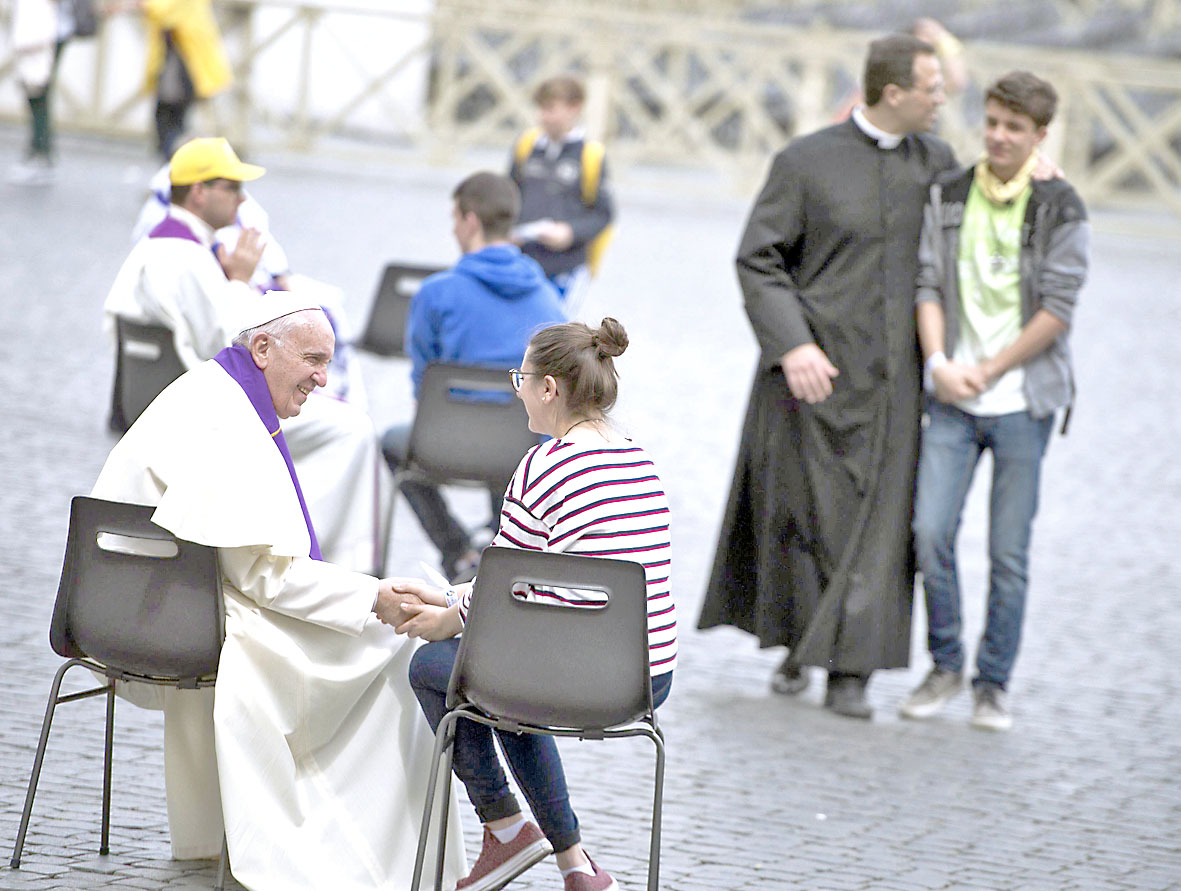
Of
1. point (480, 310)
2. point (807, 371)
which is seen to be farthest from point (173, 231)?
point (807, 371)

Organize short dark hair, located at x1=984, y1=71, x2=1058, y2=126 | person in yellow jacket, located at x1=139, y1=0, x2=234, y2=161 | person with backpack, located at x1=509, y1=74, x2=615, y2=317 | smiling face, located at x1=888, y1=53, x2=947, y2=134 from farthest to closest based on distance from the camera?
1. person in yellow jacket, located at x1=139, y1=0, x2=234, y2=161
2. person with backpack, located at x1=509, y1=74, x2=615, y2=317
3. smiling face, located at x1=888, y1=53, x2=947, y2=134
4. short dark hair, located at x1=984, y1=71, x2=1058, y2=126

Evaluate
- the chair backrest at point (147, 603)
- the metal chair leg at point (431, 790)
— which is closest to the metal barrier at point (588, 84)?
the chair backrest at point (147, 603)

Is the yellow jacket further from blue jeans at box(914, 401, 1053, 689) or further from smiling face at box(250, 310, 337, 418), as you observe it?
smiling face at box(250, 310, 337, 418)

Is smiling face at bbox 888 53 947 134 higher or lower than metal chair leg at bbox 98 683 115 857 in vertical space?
higher

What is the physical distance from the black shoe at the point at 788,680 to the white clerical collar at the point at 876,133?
167cm

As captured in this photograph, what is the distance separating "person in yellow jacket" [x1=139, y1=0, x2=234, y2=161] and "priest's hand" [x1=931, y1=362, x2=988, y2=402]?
402 inches

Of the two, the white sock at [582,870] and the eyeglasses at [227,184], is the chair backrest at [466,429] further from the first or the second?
the white sock at [582,870]

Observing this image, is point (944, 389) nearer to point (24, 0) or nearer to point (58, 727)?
point (58, 727)

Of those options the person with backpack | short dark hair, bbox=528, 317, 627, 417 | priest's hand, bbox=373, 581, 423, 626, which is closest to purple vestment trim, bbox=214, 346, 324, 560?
priest's hand, bbox=373, 581, 423, 626

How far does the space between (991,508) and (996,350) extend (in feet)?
1.61

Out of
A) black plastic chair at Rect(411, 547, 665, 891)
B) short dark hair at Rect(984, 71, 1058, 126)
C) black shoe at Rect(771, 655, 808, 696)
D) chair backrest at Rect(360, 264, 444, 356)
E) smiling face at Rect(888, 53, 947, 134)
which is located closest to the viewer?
black plastic chair at Rect(411, 547, 665, 891)

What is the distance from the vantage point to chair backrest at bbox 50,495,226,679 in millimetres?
3656

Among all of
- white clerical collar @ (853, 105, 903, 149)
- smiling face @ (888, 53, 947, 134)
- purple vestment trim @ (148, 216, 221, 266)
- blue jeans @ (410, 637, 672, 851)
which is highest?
smiling face @ (888, 53, 947, 134)

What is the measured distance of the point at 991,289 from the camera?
5.71 meters
